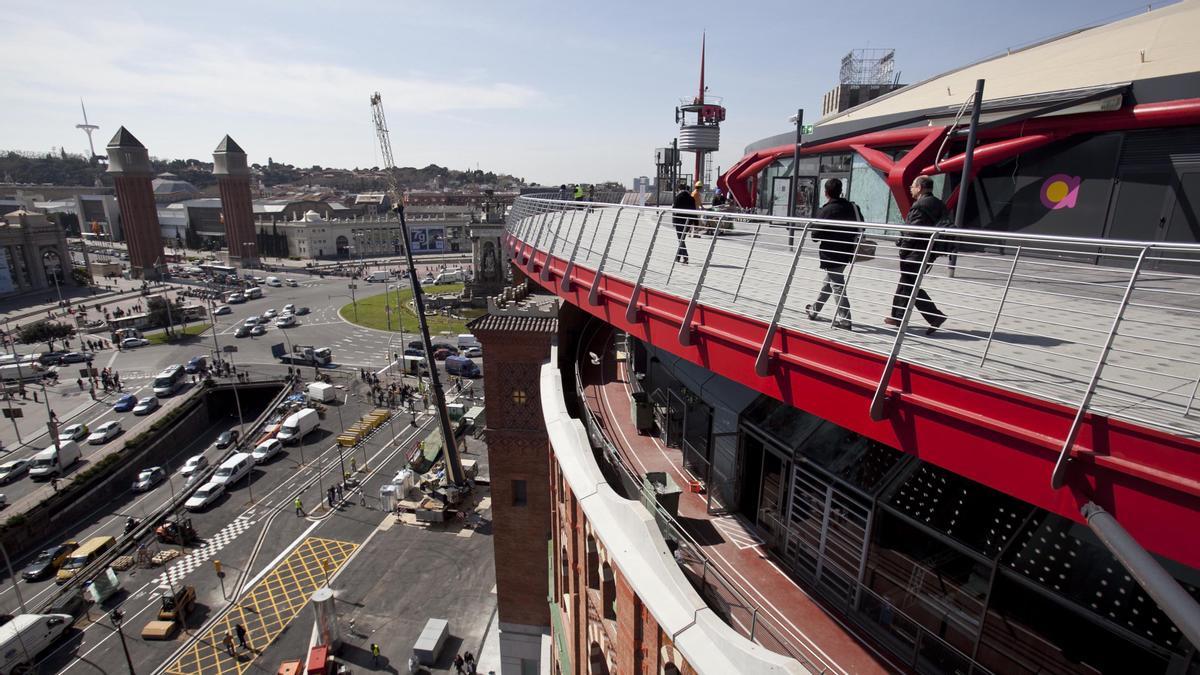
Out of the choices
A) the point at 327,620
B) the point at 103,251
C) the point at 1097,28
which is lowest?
the point at 327,620

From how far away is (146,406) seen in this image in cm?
4128

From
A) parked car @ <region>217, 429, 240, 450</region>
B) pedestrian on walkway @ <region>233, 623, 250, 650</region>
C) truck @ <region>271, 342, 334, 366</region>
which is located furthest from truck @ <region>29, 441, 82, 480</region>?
pedestrian on walkway @ <region>233, 623, 250, 650</region>

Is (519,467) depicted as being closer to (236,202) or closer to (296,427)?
(296,427)

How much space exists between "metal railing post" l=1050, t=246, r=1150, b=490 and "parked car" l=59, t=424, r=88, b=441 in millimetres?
49598

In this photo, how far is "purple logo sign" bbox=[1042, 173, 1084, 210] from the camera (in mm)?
11384

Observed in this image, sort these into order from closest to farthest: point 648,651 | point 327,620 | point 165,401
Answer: point 648,651 → point 327,620 → point 165,401

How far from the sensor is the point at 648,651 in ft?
21.4

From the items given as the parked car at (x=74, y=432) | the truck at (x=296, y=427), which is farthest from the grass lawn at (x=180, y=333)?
the truck at (x=296, y=427)

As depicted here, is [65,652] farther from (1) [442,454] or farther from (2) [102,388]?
(2) [102,388]

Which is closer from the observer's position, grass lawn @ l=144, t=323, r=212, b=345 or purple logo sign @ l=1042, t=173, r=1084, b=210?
purple logo sign @ l=1042, t=173, r=1084, b=210

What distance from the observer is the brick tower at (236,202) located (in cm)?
9719

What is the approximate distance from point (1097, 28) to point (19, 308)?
9844 cm

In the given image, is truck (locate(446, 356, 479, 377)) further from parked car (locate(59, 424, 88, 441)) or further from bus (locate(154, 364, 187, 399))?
parked car (locate(59, 424, 88, 441))

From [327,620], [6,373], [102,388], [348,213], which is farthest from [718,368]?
[348,213]
